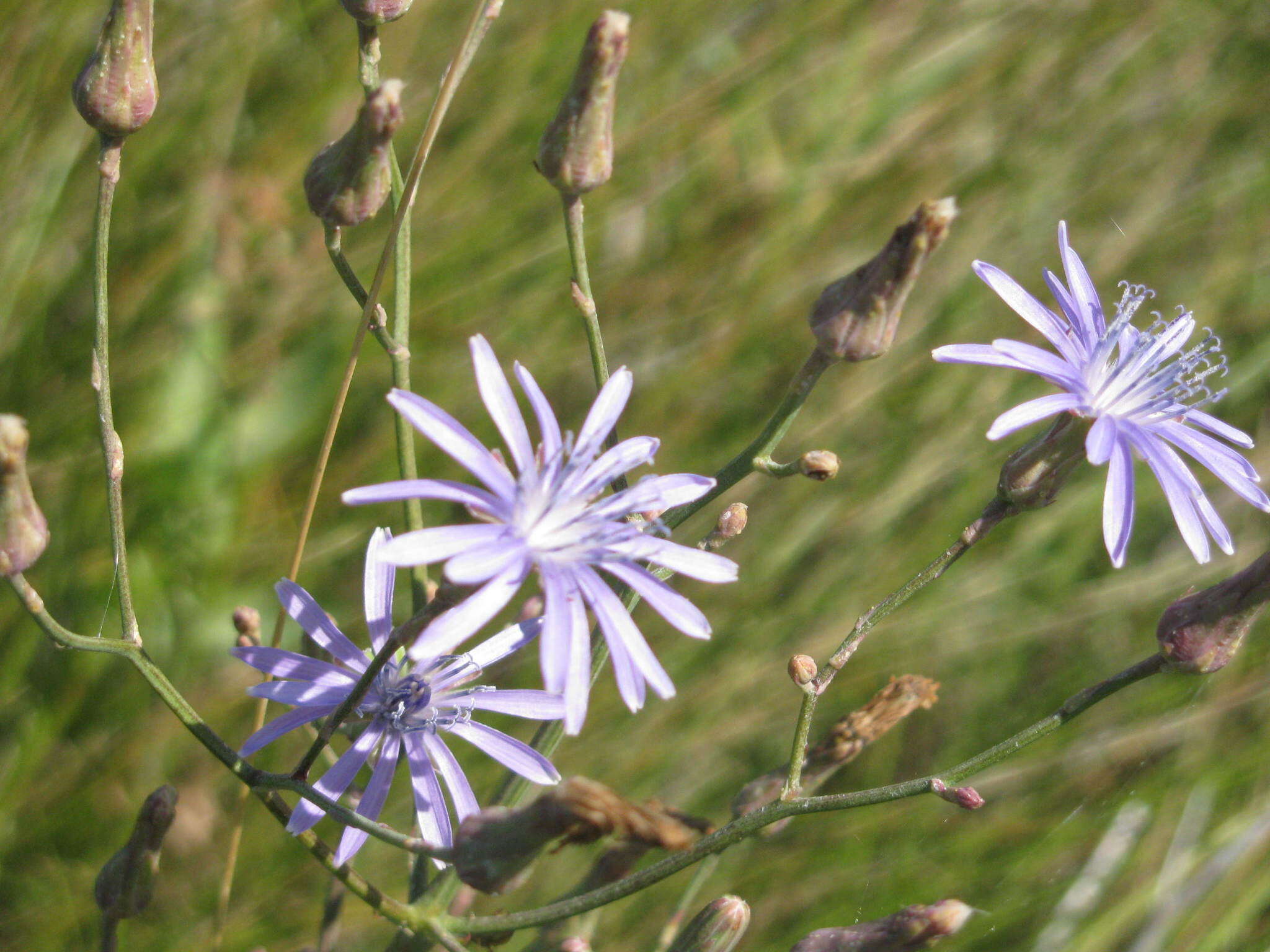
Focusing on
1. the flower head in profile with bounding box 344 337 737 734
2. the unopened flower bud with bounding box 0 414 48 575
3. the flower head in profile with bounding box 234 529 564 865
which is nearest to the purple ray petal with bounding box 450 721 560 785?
the flower head in profile with bounding box 234 529 564 865

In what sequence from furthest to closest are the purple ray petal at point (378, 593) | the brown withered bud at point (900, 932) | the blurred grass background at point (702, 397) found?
the blurred grass background at point (702, 397) → the purple ray petal at point (378, 593) → the brown withered bud at point (900, 932)

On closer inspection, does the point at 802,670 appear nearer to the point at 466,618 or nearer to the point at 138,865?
the point at 466,618

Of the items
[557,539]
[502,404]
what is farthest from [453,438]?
[557,539]

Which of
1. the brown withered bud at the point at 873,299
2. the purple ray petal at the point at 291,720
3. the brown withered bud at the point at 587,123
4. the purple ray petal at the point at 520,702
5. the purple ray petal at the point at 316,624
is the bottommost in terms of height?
the purple ray petal at the point at 291,720

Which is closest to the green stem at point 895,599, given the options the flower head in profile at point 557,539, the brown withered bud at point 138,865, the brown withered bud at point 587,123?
the flower head in profile at point 557,539

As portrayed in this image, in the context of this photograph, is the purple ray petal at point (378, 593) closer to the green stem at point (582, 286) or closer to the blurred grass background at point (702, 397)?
the green stem at point (582, 286)

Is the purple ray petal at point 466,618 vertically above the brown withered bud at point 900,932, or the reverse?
the purple ray petal at point 466,618
